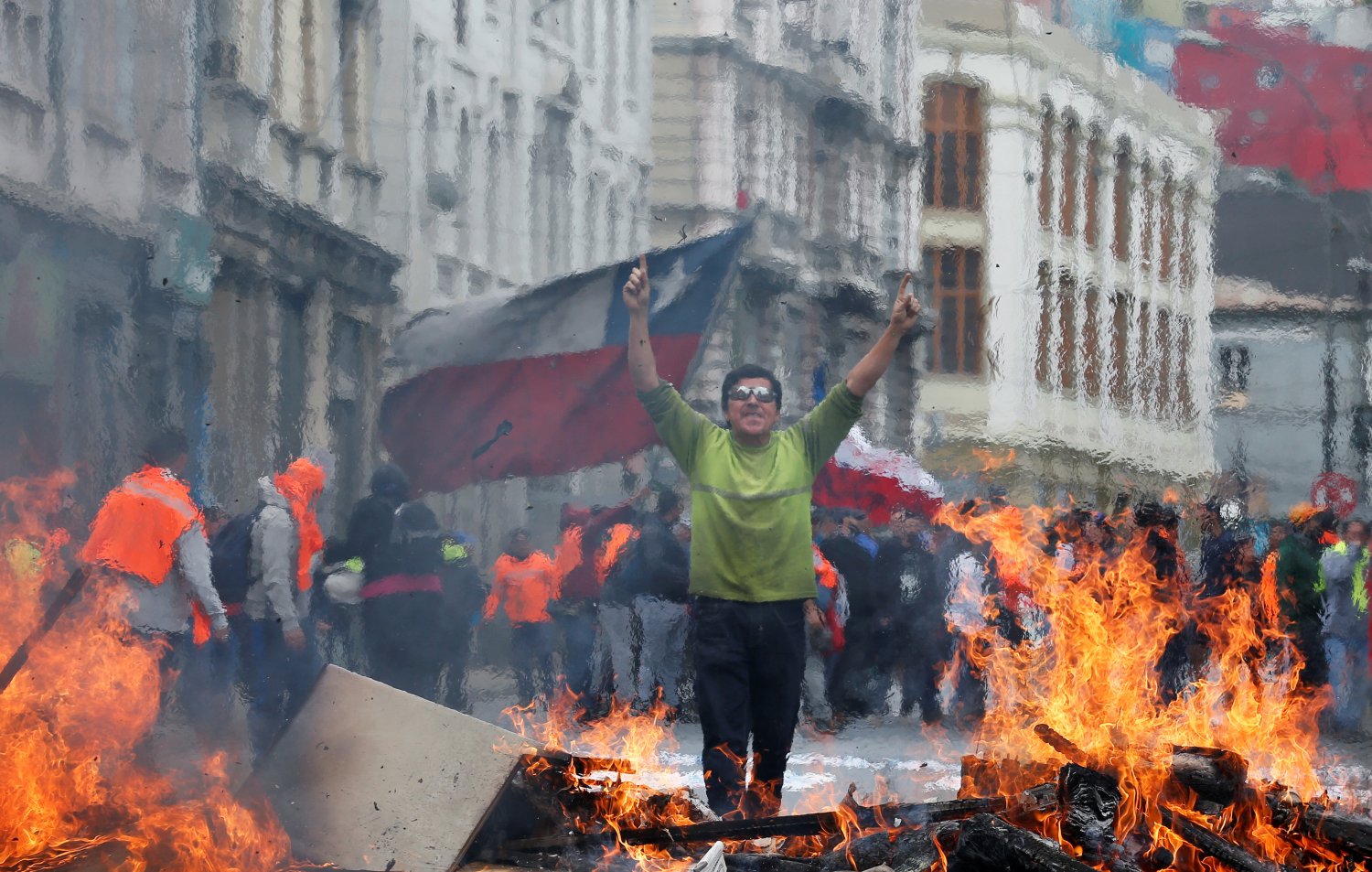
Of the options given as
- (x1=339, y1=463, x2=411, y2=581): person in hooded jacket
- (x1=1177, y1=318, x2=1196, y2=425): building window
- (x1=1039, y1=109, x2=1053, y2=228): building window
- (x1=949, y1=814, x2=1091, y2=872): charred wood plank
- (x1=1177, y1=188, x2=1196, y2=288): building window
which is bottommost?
(x1=949, y1=814, x2=1091, y2=872): charred wood plank

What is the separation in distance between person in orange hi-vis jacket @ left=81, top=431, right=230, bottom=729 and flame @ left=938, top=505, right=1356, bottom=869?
348 centimetres

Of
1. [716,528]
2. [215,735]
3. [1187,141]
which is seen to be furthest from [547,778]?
[1187,141]

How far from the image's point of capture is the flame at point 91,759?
15.1ft

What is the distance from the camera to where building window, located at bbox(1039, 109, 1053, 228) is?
905 centimetres

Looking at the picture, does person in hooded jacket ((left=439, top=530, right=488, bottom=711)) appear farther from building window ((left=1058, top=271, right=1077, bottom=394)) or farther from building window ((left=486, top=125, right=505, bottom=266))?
building window ((left=1058, top=271, right=1077, bottom=394))

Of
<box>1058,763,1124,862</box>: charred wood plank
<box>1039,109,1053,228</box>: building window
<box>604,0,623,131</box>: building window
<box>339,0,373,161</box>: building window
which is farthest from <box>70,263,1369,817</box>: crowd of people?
<box>604,0,623,131</box>: building window

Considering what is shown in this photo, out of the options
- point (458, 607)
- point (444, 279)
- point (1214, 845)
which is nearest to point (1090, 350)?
point (444, 279)

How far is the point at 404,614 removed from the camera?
25.3 ft

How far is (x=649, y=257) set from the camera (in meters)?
8.27

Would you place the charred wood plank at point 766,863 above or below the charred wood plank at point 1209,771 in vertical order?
below

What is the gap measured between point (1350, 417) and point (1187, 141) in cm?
201

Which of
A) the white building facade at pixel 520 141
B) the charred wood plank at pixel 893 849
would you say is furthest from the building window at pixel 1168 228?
the charred wood plank at pixel 893 849

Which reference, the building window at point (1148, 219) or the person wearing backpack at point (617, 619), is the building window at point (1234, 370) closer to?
the building window at point (1148, 219)

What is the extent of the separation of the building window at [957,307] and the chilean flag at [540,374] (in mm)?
1298
